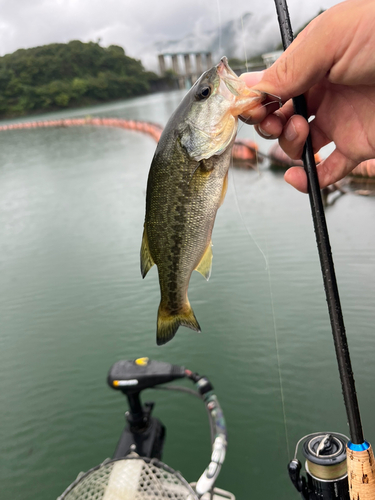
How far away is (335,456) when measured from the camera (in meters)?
1.75

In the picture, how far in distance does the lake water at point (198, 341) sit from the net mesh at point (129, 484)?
2.97ft

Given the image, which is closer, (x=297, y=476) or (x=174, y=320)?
(x=174, y=320)

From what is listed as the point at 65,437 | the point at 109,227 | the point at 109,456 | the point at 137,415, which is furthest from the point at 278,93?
the point at 109,227

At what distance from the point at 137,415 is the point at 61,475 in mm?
949

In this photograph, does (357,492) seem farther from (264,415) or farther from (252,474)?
(264,415)

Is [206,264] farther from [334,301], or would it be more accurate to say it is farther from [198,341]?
[198,341]

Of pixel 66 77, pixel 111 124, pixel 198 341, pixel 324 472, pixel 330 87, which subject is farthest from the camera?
pixel 66 77

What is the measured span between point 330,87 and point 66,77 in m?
59.3

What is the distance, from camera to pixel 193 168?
4.31 ft

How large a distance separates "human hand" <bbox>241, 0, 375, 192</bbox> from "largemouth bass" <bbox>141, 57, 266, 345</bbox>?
0.12 meters

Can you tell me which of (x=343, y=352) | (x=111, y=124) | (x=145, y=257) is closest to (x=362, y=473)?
(x=343, y=352)

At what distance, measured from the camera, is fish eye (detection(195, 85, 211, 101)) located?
128cm

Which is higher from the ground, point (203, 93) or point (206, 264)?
point (203, 93)

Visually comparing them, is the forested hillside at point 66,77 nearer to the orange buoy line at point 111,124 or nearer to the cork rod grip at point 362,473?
the orange buoy line at point 111,124
